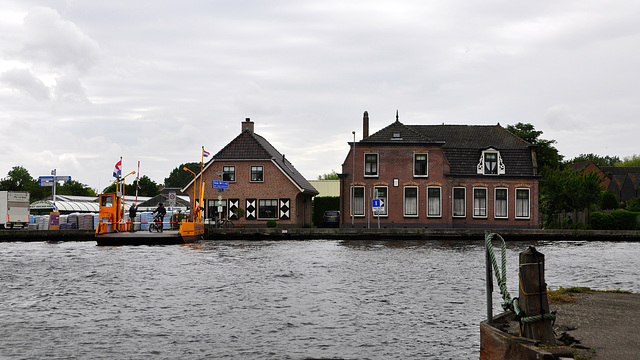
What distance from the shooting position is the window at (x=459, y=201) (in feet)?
160

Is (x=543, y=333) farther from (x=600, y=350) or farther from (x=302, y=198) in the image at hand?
(x=302, y=198)

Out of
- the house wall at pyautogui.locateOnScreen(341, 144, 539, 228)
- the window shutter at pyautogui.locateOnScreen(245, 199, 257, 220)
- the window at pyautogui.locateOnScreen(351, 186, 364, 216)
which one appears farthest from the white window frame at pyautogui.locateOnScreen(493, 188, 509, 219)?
the window shutter at pyautogui.locateOnScreen(245, 199, 257, 220)

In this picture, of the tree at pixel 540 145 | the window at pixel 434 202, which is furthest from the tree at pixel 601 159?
the window at pixel 434 202

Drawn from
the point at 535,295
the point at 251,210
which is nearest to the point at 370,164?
the point at 251,210

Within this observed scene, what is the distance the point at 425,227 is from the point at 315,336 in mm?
36654

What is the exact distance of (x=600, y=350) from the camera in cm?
694

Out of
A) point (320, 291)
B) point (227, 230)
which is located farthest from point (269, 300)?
point (227, 230)

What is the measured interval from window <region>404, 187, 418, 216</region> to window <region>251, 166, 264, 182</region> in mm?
11758

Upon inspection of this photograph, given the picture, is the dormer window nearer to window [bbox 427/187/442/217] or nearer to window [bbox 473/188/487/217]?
window [bbox 473/188/487/217]

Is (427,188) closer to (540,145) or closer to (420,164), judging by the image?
(420,164)

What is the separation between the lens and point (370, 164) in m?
48.8

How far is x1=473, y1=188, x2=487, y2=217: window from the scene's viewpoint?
159ft

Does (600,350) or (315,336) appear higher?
(600,350)

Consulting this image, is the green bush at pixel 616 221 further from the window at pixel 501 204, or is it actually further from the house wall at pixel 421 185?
the window at pixel 501 204
